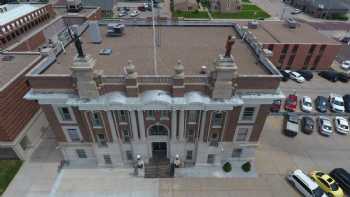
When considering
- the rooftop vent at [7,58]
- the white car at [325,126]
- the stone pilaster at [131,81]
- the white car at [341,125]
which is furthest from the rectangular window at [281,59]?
the rooftop vent at [7,58]

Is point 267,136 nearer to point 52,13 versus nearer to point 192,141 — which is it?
point 192,141

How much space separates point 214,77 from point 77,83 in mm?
15013

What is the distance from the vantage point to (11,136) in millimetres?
28812

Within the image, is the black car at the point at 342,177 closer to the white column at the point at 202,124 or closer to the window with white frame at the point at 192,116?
the white column at the point at 202,124

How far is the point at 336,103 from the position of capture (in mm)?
44312

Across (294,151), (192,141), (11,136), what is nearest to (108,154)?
(192,141)

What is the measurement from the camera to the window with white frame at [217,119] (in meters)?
24.7

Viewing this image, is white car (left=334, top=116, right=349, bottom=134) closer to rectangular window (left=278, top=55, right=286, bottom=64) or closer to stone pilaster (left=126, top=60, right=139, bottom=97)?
rectangular window (left=278, top=55, right=286, bottom=64)

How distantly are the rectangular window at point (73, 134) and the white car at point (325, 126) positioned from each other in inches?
1736

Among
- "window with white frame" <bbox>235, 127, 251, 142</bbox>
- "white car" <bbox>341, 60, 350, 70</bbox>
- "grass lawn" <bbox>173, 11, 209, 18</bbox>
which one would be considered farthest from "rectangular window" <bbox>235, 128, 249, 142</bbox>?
"grass lawn" <bbox>173, 11, 209, 18</bbox>

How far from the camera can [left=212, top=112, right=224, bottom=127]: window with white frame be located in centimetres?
2469

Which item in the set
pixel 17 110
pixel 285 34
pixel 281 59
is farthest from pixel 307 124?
pixel 17 110

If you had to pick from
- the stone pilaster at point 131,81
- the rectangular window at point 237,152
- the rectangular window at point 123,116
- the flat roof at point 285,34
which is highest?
the stone pilaster at point 131,81

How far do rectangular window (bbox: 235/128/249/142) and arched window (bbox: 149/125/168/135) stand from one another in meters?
10.2
